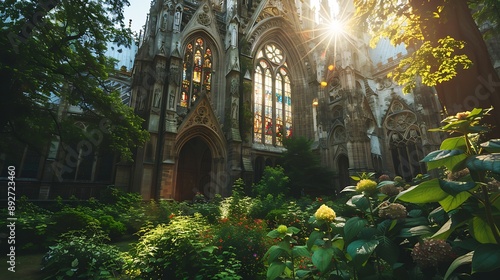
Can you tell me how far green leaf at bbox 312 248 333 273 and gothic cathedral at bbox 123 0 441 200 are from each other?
1288cm

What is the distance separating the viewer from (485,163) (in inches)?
45.4

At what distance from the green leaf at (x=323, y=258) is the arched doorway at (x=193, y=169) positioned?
1519 cm

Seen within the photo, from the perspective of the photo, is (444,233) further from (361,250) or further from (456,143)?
(456,143)

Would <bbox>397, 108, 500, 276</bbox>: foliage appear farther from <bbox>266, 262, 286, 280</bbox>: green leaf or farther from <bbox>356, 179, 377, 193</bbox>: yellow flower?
<bbox>266, 262, 286, 280</bbox>: green leaf

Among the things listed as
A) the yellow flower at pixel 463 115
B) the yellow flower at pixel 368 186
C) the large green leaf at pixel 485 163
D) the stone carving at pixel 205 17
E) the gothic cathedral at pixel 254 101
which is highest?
the stone carving at pixel 205 17

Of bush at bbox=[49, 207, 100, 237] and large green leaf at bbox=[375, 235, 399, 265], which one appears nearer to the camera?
large green leaf at bbox=[375, 235, 399, 265]

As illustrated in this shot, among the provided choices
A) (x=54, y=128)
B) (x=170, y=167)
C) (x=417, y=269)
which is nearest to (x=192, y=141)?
(x=170, y=167)

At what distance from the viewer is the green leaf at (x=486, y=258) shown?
1011mm

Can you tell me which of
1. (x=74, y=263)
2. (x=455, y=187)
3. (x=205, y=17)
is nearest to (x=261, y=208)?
(x=74, y=263)

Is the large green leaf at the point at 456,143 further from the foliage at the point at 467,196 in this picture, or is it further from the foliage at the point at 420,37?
the foliage at the point at 420,37

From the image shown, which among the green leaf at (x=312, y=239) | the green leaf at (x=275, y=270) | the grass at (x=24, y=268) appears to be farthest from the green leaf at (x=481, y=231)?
the grass at (x=24, y=268)

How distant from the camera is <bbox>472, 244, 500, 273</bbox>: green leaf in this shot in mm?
1011

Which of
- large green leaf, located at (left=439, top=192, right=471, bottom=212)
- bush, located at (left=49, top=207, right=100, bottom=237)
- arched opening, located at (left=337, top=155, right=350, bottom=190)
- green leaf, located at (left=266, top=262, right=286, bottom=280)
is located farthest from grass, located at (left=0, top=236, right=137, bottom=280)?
arched opening, located at (left=337, top=155, right=350, bottom=190)

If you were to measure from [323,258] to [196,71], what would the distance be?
18464 mm
